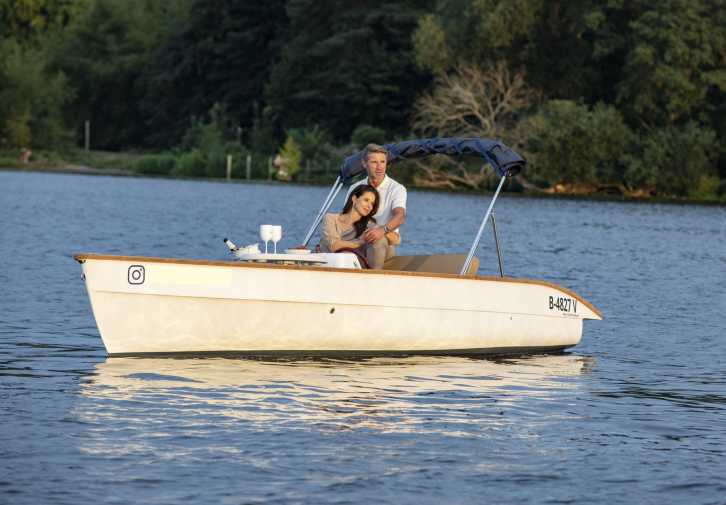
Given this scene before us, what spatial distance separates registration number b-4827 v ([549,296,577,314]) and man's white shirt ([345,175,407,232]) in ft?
6.28

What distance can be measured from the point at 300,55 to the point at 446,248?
196ft

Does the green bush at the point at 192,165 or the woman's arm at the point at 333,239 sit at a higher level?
the woman's arm at the point at 333,239

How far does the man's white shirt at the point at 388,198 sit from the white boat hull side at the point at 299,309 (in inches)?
43.3

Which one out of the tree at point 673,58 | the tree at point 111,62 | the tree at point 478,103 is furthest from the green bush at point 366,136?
the tree at point 111,62

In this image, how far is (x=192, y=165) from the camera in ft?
284

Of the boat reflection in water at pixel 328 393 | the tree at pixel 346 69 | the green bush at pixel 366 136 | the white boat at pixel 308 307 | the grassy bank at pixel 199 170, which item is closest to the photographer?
the boat reflection in water at pixel 328 393

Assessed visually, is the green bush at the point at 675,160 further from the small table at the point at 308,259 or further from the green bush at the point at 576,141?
the small table at the point at 308,259

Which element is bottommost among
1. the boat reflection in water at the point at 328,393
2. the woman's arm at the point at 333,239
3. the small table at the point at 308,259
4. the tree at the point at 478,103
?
the boat reflection in water at the point at 328,393

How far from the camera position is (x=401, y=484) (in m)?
9.57

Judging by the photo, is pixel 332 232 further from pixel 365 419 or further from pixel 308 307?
pixel 365 419

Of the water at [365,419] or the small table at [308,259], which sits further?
the small table at [308,259]

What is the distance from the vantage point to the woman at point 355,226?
15.3m

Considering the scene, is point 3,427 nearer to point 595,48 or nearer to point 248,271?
point 248,271

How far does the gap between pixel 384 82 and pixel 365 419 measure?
7472cm
